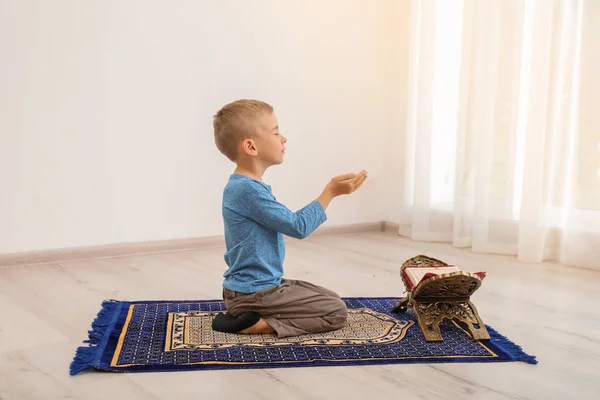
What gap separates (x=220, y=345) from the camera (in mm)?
1990

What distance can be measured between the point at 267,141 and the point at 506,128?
173 cm

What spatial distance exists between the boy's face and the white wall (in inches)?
55.8

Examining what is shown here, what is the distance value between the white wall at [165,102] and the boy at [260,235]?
133cm

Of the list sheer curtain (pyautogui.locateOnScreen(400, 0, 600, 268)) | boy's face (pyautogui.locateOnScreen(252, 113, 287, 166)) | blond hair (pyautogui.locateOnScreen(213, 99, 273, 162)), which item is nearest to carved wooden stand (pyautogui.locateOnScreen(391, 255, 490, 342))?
boy's face (pyautogui.locateOnScreen(252, 113, 287, 166))

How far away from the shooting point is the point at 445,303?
2105 millimetres

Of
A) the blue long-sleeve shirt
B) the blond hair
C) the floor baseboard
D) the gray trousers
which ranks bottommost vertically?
the floor baseboard

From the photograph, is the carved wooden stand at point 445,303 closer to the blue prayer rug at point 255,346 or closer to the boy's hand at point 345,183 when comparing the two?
the blue prayer rug at point 255,346

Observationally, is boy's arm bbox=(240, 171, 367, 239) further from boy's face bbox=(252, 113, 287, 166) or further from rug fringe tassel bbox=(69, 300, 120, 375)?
rug fringe tassel bbox=(69, 300, 120, 375)

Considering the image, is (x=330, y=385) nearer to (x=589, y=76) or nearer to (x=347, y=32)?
(x=589, y=76)

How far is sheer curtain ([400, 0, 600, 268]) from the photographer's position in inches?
125

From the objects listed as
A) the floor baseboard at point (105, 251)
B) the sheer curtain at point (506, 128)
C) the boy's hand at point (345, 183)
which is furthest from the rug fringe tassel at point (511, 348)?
the floor baseboard at point (105, 251)

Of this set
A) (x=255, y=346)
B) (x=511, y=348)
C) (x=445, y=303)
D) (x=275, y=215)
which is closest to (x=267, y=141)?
(x=275, y=215)

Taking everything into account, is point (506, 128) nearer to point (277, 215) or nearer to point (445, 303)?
point (445, 303)

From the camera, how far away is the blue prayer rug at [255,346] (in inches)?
73.1
